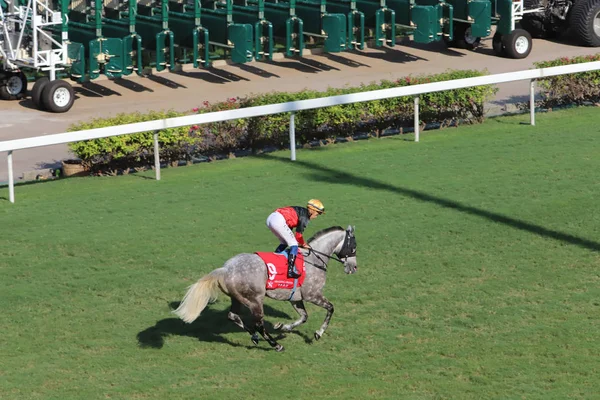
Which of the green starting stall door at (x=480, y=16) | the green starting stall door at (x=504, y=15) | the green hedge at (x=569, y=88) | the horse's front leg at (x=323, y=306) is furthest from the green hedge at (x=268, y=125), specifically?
the horse's front leg at (x=323, y=306)

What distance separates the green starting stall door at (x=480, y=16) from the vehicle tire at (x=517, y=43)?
25.8 inches

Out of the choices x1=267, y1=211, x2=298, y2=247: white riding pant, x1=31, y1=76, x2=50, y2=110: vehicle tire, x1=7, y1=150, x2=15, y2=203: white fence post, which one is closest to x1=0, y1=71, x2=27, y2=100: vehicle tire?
x1=31, y1=76, x2=50, y2=110: vehicle tire

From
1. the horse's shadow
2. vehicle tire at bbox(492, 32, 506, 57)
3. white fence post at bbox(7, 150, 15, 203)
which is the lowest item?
the horse's shadow

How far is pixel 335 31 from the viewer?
1942 centimetres

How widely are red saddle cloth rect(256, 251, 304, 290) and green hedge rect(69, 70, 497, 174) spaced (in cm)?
536

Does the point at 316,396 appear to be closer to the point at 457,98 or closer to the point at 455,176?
the point at 455,176

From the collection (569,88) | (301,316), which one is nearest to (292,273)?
(301,316)

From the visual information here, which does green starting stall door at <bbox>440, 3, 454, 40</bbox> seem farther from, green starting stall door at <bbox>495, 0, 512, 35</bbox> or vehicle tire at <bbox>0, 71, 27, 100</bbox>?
vehicle tire at <bbox>0, 71, 27, 100</bbox>

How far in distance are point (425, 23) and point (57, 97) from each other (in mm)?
6442

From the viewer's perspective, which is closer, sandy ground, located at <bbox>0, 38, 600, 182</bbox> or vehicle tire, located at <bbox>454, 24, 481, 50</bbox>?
sandy ground, located at <bbox>0, 38, 600, 182</bbox>

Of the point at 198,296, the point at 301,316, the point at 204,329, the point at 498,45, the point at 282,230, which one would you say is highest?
the point at 282,230

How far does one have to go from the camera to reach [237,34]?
1886 cm

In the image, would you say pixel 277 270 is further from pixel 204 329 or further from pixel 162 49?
pixel 162 49

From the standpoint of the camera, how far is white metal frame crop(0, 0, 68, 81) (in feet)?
56.8
